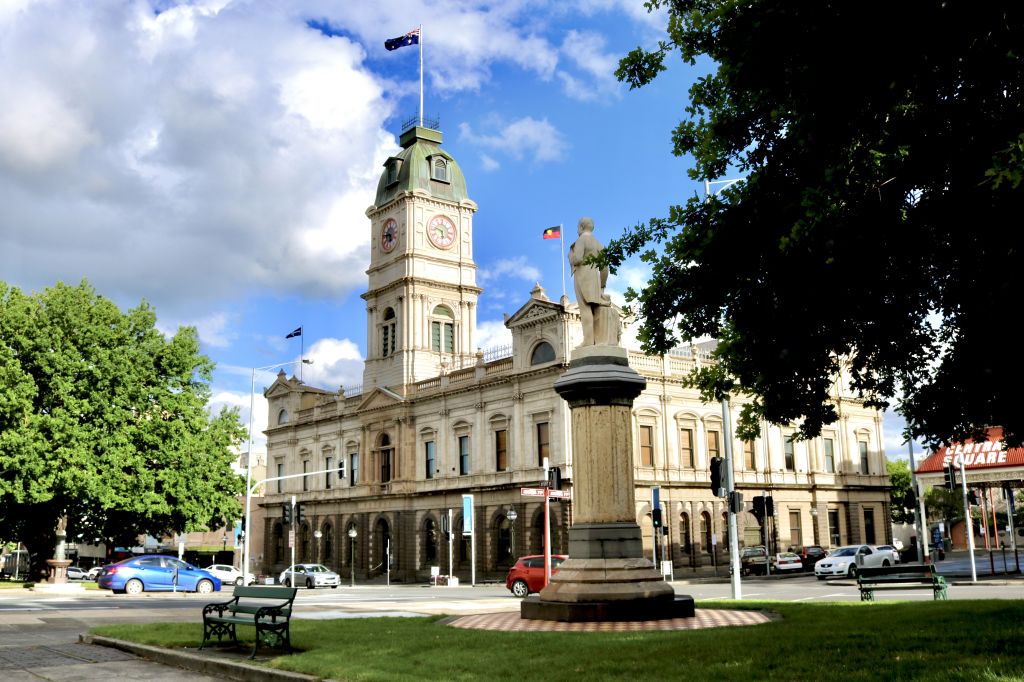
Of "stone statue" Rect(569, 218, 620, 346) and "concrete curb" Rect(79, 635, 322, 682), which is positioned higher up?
"stone statue" Rect(569, 218, 620, 346)

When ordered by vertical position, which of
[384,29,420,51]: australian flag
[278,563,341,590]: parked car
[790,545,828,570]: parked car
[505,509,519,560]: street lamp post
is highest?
[384,29,420,51]: australian flag

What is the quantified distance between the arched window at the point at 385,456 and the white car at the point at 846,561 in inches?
1208

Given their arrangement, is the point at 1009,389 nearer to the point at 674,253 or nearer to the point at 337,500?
the point at 674,253

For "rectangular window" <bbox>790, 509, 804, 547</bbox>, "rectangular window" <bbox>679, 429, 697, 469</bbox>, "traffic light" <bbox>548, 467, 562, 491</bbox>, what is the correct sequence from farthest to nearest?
"rectangular window" <bbox>790, 509, 804, 547</bbox>
"rectangular window" <bbox>679, 429, 697, 469</bbox>
"traffic light" <bbox>548, 467, 562, 491</bbox>

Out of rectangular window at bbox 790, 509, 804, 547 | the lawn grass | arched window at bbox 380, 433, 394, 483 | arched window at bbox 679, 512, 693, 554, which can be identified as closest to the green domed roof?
arched window at bbox 380, 433, 394, 483

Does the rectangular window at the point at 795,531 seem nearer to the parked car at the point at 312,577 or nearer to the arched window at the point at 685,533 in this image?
the arched window at the point at 685,533

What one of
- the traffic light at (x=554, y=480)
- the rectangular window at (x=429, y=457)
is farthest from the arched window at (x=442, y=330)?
the traffic light at (x=554, y=480)

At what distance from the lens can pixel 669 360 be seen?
5653 cm

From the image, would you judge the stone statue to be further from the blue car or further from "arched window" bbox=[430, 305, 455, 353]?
"arched window" bbox=[430, 305, 455, 353]

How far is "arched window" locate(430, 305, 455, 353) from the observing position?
66750 millimetres

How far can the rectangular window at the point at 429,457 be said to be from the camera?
6179cm

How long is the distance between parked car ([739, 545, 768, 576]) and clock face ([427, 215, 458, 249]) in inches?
1188

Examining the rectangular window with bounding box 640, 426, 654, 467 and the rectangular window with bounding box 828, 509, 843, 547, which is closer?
the rectangular window with bounding box 640, 426, 654, 467

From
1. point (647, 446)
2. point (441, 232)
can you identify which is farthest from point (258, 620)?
point (441, 232)
